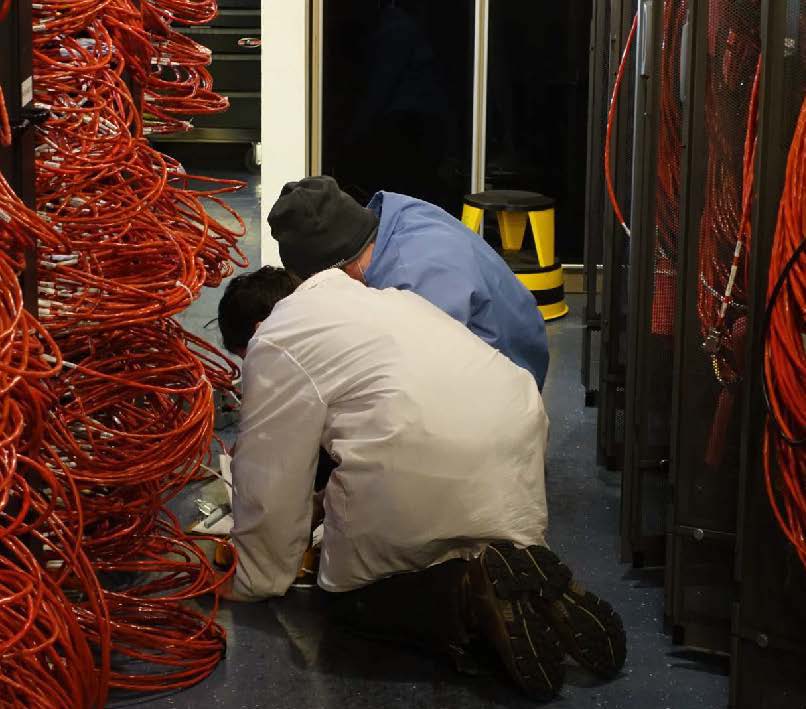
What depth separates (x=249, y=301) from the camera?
3.60 metres

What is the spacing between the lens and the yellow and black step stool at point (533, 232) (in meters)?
6.58

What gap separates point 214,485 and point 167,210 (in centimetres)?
116

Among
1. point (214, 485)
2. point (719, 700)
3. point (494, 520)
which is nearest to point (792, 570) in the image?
point (719, 700)

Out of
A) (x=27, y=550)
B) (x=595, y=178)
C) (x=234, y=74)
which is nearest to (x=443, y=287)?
(x=27, y=550)

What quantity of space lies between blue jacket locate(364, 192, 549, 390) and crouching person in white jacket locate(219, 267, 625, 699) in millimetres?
451

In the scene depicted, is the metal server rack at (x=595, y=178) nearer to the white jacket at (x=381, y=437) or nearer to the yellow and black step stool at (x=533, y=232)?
the yellow and black step stool at (x=533, y=232)

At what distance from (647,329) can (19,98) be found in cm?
165

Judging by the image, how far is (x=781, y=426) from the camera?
259cm

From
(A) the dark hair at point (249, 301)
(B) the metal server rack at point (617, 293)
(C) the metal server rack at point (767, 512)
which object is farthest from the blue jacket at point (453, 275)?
(C) the metal server rack at point (767, 512)

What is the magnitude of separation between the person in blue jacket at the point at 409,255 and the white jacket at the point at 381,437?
365mm

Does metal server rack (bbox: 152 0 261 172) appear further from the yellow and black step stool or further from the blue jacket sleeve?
the blue jacket sleeve

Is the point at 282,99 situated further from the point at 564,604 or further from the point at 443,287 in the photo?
the point at 564,604

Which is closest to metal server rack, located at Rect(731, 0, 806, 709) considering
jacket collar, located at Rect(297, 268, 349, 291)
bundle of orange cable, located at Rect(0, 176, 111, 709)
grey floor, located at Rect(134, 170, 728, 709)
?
grey floor, located at Rect(134, 170, 728, 709)

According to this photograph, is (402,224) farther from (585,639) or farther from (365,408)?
(585,639)
